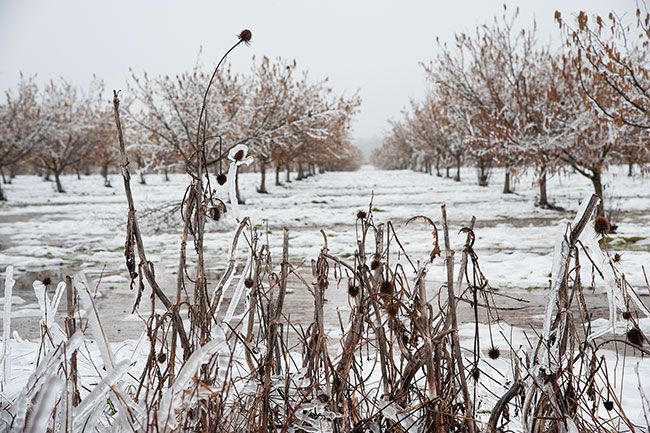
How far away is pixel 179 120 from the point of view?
15867 mm

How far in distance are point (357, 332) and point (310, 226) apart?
10482 millimetres

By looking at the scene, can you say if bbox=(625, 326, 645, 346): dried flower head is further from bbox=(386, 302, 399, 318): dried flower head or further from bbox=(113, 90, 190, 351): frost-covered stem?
bbox=(113, 90, 190, 351): frost-covered stem

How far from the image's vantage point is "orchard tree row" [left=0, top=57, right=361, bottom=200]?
15.8 m

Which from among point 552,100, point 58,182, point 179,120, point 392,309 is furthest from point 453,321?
point 58,182

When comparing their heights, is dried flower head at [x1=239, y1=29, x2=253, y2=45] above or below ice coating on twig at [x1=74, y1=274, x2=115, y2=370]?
above

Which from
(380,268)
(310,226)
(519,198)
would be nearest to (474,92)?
(519,198)

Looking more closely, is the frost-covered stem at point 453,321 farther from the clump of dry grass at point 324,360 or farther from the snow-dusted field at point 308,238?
the snow-dusted field at point 308,238

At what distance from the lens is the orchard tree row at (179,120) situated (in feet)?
51.7

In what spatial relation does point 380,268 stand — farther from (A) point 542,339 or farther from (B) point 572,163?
(B) point 572,163

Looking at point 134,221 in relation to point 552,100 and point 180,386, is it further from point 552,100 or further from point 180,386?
point 552,100

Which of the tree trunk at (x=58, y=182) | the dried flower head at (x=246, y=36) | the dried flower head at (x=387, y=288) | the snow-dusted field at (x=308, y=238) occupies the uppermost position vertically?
the dried flower head at (x=246, y=36)

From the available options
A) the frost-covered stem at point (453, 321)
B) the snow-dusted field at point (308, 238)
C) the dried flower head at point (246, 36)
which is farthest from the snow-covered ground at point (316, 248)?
the dried flower head at point (246, 36)

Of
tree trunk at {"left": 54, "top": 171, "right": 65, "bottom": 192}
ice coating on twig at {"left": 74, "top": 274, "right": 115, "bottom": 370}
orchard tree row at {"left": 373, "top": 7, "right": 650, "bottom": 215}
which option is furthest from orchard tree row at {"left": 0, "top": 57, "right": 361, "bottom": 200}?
ice coating on twig at {"left": 74, "top": 274, "right": 115, "bottom": 370}


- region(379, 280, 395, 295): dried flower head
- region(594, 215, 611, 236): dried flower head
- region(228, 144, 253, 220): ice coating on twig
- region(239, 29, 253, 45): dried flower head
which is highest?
region(239, 29, 253, 45): dried flower head
